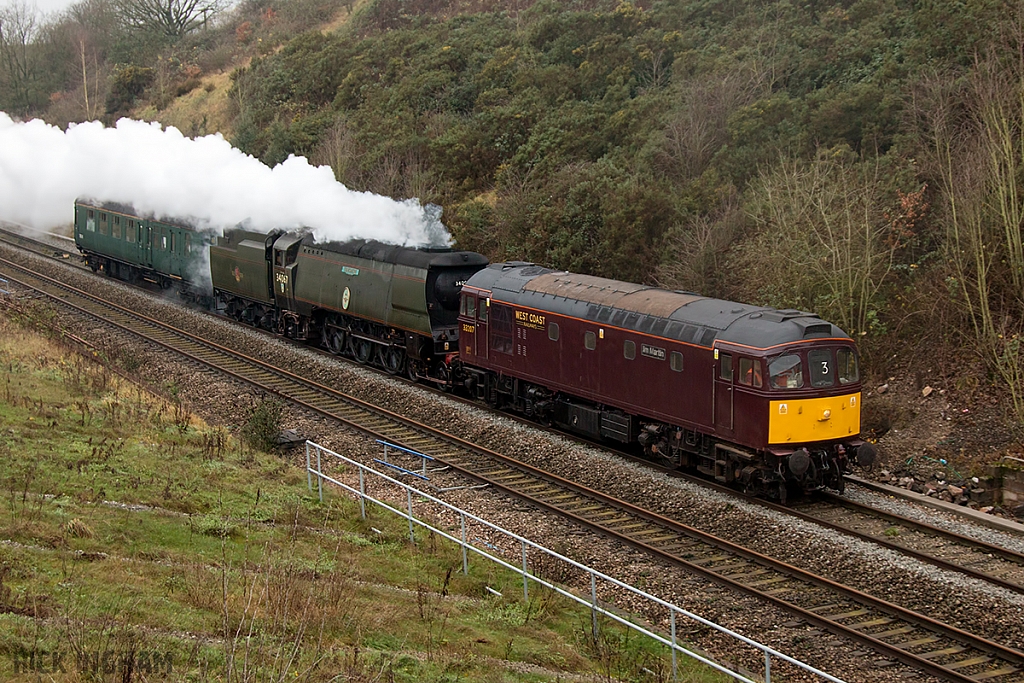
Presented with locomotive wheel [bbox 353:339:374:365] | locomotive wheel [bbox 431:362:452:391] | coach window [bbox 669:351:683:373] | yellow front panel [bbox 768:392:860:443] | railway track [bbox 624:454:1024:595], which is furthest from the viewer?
locomotive wheel [bbox 353:339:374:365]

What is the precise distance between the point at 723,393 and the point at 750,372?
733 millimetres

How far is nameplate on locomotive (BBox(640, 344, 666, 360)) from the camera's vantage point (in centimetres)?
1889

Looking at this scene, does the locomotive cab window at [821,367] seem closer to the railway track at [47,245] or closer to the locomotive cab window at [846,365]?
the locomotive cab window at [846,365]

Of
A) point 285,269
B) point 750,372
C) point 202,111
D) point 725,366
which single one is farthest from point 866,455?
point 202,111

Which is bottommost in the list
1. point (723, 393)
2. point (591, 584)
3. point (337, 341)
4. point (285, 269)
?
point (591, 584)

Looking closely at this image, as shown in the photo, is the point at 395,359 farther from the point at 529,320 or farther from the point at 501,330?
the point at 529,320

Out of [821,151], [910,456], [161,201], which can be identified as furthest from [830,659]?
[161,201]

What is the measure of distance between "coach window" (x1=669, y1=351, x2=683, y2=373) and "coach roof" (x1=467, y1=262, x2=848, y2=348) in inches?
11.9

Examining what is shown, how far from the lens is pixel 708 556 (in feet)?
51.1

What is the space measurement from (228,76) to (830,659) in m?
69.7

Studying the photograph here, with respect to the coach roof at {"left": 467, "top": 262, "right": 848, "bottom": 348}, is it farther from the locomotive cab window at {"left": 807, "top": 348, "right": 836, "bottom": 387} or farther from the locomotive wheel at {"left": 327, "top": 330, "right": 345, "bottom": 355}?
the locomotive wheel at {"left": 327, "top": 330, "right": 345, "bottom": 355}

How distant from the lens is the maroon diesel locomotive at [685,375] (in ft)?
56.0

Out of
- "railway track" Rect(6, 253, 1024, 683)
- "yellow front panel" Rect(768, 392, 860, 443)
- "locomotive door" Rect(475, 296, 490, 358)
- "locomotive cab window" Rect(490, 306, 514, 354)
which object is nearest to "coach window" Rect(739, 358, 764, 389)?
"yellow front panel" Rect(768, 392, 860, 443)

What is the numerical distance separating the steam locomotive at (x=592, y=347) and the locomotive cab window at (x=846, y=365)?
0.02m
